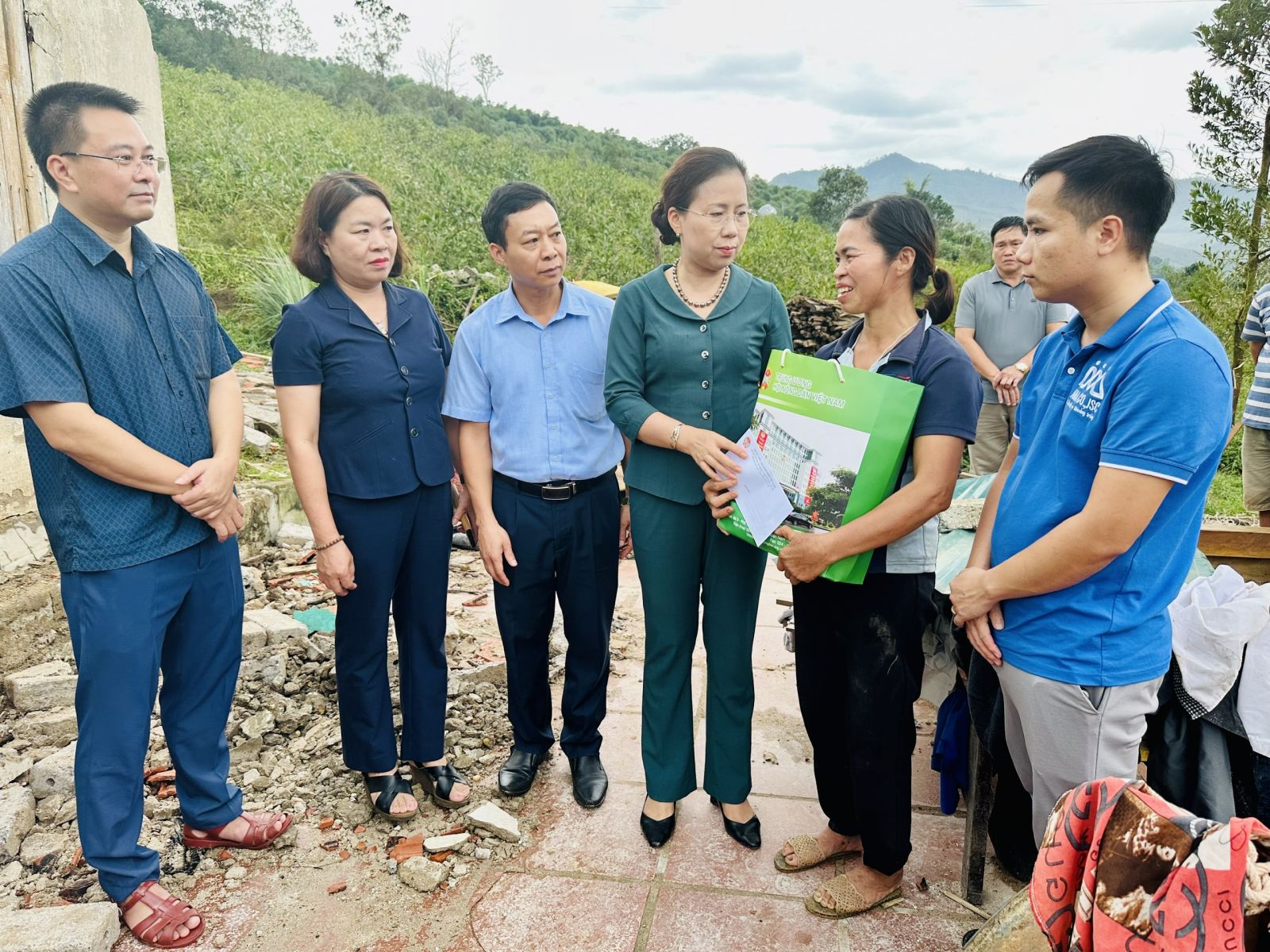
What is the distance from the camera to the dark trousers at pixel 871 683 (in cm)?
215

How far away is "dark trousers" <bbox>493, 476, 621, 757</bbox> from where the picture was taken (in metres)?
2.70

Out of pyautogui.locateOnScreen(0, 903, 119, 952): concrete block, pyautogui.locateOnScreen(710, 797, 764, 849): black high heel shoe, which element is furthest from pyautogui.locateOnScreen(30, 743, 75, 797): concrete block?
pyautogui.locateOnScreen(710, 797, 764, 849): black high heel shoe

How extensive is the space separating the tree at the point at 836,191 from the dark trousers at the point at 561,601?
26359 mm

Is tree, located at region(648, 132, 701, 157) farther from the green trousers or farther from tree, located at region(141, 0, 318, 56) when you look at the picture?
the green trousers

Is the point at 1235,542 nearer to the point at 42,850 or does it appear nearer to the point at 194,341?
the point at 194,341

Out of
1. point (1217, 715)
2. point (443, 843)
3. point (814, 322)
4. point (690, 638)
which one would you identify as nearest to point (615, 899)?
point (443, 843)

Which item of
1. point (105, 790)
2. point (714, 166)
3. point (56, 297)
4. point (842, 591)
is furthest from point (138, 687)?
point (714, 166)

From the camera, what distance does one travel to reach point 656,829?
2604 mm

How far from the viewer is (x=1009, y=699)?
1.88m

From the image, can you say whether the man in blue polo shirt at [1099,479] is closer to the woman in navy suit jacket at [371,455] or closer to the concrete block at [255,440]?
the woman in navy suit jacket at [371,455]

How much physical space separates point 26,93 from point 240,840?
3083mm

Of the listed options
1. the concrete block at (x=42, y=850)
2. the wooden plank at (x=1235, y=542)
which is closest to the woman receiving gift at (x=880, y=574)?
the wooden plank at (x=1235, y=542)

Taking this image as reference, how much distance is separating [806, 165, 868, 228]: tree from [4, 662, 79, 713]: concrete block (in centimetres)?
2671

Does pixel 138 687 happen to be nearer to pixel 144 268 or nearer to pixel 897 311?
pixel 144 268
